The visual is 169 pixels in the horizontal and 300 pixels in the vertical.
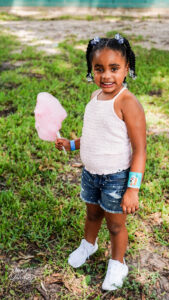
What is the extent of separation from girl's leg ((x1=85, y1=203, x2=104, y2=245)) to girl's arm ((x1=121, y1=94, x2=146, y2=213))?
36 centimetres

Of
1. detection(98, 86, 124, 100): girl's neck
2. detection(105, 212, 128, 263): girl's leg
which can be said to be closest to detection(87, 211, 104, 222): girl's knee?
detection(105, 212, 128, 263): girl's leg

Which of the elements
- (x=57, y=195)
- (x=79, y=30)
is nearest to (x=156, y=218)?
(x=57, y=195)

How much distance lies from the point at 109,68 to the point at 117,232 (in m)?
0.93

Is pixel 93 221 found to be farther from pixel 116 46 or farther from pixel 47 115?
pixel 116 46

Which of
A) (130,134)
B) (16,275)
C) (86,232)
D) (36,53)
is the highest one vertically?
(130,134)

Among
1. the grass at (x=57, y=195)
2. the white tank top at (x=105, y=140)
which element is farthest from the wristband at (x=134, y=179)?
the grass at (x=57, y=195)

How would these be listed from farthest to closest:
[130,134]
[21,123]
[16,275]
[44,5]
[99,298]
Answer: [44,5]
[21,123]
[16,275]
[99,298]
[130,134]

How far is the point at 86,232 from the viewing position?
210 cm

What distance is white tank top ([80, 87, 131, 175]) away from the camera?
1567 mm

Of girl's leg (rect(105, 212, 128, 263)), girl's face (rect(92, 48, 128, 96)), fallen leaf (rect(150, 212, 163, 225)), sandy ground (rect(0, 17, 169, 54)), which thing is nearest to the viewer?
girl's face (rect(92, 48, 128, 96))

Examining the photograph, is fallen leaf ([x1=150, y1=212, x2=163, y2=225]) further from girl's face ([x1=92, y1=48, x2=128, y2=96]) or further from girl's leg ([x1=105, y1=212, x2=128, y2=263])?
girl's face ([x1=92, y1=48, x2=128, y2=96])

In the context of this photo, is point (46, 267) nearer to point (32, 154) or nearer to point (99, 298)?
point (99, 298)

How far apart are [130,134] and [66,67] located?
4.19 m

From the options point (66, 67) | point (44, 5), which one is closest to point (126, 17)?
point (44, 5)
